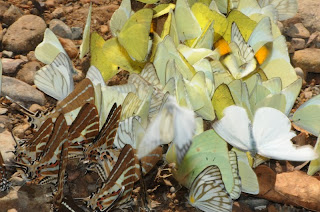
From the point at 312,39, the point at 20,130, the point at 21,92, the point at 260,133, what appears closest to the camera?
the point at 260,133

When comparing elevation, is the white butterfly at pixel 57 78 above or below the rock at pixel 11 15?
below

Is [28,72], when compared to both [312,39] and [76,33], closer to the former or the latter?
[76,33]

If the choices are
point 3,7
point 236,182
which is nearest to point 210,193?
point 236,182

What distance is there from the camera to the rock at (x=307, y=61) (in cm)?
266

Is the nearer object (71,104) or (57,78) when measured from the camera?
(71,104)

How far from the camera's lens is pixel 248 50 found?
2.38 meters

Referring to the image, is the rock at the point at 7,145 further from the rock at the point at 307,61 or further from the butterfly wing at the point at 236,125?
the rock at the point at 307,61

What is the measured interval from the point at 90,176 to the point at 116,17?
0.81 metres

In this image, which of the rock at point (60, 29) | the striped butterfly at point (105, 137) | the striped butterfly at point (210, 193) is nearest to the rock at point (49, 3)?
the rock at point (60, 29)

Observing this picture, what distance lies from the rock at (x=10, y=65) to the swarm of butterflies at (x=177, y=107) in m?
0.12

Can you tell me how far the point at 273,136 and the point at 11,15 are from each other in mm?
1397

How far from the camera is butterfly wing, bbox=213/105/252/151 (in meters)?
2.03

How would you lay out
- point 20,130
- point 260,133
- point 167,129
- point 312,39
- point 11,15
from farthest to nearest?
1. point 312,39
2. point 11,15
3. point 20,130
4. point 260,133
5. point 167,129

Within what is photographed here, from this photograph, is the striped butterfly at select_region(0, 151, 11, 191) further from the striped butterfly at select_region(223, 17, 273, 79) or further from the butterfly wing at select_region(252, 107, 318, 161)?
the striped butterfly at select_region(223, 17, 273, 79)
